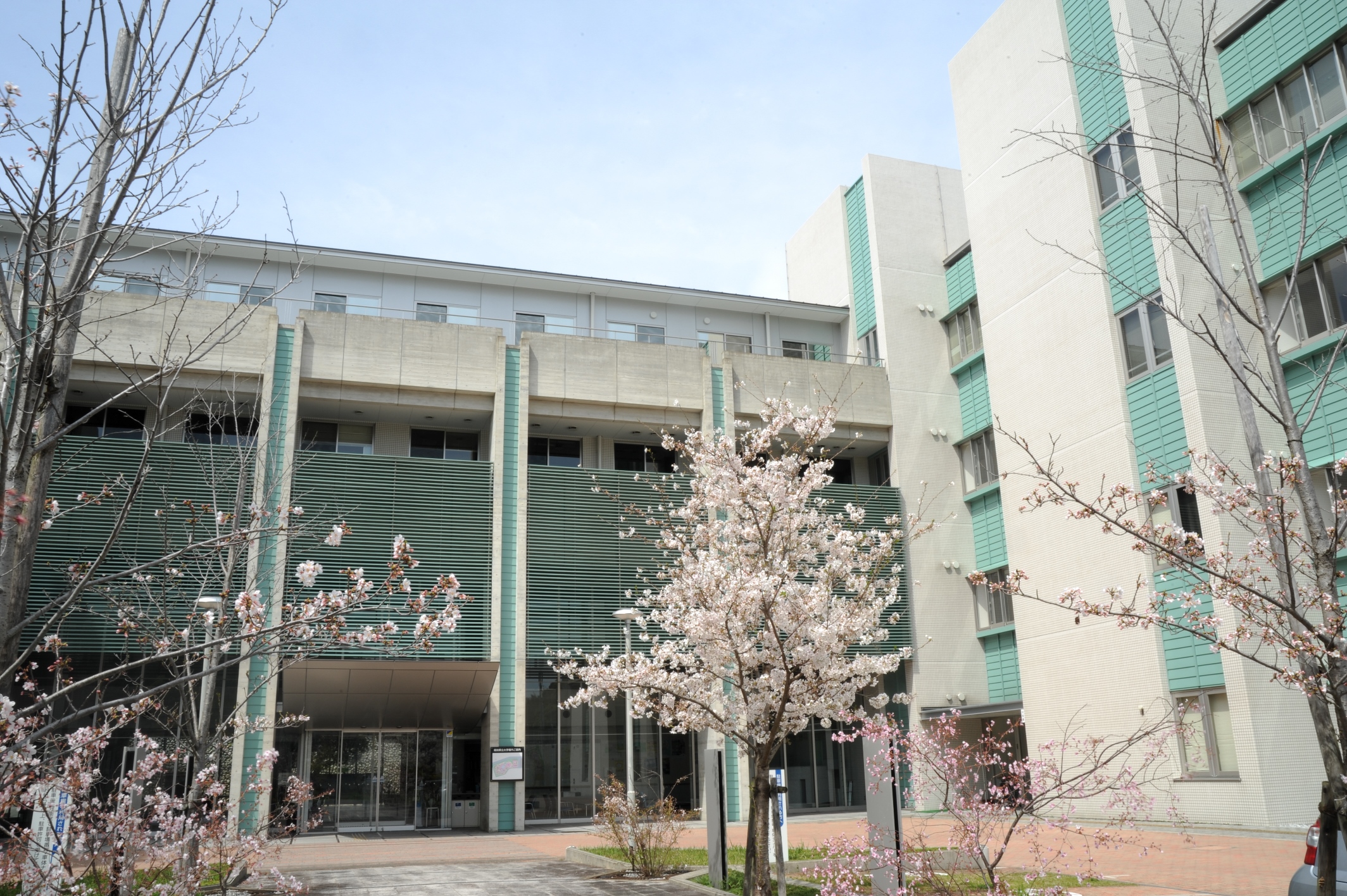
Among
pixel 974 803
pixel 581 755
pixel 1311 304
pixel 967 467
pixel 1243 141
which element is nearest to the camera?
pixel 974 803

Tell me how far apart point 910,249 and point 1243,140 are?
12123mm

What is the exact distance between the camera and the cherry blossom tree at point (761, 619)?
11.6 metres

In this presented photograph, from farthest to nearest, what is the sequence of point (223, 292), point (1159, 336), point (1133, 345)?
point (223, 292) → point (1133, 345) → point (1159, 336)

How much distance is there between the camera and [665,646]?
13320 millimetres

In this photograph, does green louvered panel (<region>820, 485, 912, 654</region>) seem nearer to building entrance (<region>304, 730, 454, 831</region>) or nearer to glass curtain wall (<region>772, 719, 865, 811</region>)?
Result: glass curtain wall (<region>772, 719, 865, 811</region>)

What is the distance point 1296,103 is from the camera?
71.5 ft

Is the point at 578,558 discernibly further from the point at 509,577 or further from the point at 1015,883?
A: the point at 1015,883

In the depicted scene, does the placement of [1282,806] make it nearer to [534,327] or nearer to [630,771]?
[630,771]

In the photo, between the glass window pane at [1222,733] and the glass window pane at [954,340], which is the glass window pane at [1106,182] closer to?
the glass window pane at [954,340]

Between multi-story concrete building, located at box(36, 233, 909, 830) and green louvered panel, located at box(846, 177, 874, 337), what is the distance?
2709 mm

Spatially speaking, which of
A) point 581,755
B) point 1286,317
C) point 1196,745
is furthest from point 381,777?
point 1286,317

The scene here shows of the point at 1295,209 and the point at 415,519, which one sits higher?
the point at 1295,209

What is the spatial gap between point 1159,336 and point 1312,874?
57.5ft

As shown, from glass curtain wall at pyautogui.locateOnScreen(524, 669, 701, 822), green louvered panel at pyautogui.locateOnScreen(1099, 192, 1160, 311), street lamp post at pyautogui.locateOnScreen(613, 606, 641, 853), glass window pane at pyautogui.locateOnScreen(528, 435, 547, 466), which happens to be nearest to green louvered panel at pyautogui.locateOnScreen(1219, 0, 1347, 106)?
green louvered panel at pyautogui.locateOnScreen(1099, 192, 1160, 311)
